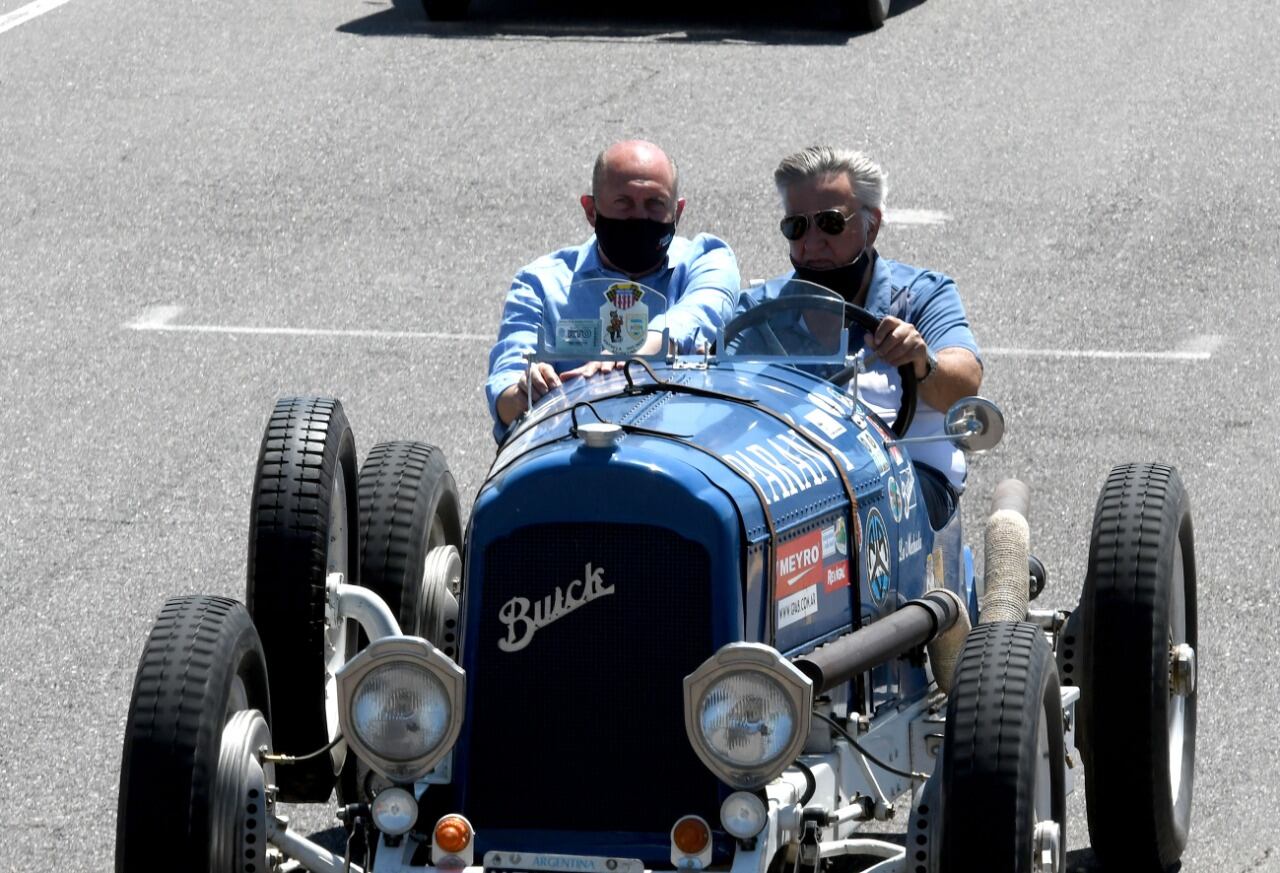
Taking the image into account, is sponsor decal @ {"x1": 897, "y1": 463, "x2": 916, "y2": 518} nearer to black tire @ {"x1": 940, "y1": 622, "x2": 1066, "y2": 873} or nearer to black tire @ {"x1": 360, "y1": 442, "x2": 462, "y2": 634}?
black tire @ {"x1": 940, "y1": 622, "x2": 1066, "y2": 873}

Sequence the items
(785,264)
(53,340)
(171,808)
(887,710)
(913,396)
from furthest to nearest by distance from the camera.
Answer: (785,264) < (53,340) < (913,396) < (887,710) < (171,808)

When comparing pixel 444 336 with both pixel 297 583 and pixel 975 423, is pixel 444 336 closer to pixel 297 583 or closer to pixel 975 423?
pixel 297 583

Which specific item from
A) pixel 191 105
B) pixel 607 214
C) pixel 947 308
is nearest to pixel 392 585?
pixel 607 214

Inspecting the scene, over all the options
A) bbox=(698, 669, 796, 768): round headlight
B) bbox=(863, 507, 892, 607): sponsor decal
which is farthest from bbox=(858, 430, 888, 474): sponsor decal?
bbox=(698, 669, 796, 768): round headlight

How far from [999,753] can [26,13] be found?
46.7 feet

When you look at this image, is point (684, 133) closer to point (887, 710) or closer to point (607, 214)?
point (607, 214)

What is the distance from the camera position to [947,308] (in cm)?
631

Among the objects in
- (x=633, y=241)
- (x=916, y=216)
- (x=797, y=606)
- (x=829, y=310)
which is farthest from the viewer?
(x=916, y=216)

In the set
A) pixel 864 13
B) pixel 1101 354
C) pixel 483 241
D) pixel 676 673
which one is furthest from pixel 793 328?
pixel 864 13

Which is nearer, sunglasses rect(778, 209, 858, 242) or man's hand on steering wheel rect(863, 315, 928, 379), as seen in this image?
man's hand on steering wheel rect(863, 315, 928, 379)

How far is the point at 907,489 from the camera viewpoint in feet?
18.8

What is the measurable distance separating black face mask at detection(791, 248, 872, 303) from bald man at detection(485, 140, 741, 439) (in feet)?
1.06

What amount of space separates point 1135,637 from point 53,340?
6.79 meters

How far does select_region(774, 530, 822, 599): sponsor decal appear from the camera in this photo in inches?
197
